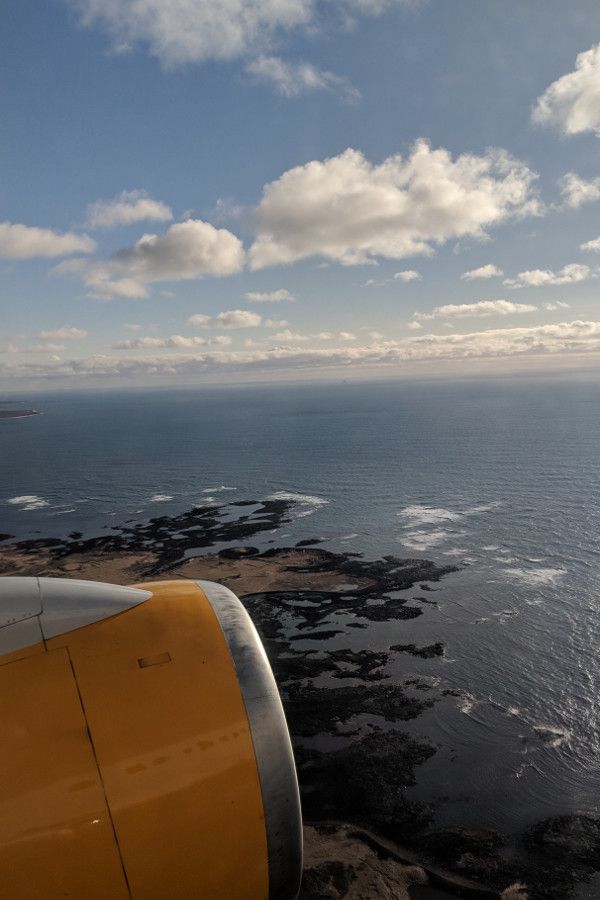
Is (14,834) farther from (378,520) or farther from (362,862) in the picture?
(378,520)

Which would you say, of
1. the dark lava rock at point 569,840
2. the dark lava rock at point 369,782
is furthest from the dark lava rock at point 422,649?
the dark lava rock at point 569,840

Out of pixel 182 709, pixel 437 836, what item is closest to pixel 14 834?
pixel 182 709

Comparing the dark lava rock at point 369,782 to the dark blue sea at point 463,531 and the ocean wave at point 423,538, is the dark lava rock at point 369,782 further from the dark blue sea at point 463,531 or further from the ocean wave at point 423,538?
the ocean wave at point 423,538

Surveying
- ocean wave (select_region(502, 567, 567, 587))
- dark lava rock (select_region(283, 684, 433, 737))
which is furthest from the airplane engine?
ocean wave (select_region(502, 567, 567, 587))

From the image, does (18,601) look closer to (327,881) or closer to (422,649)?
(327,881)

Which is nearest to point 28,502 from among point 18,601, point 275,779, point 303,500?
point 303,500

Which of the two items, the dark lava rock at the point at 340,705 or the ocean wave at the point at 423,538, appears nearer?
the dark lava rock at the point at 340,705
